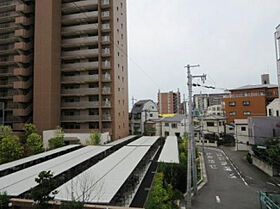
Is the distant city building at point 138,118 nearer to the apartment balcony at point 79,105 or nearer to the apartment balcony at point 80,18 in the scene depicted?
the apartment balcony at point 79,105

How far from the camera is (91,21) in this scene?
28.8 meters

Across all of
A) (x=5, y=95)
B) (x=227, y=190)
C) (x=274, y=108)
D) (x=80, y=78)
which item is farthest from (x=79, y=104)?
(x=274, y=108)

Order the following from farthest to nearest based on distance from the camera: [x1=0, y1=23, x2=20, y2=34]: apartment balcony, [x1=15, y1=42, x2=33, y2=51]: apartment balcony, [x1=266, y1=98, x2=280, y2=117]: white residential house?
[x1=0, y1=23, x2=20, y2=34]: apartment balcony
[x1=266, y1=98, x2=280, y2=117]: white residential house
[x1=15, y1=42, x2=33, y2=51]: apartment balcony

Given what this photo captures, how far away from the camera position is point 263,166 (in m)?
19.7

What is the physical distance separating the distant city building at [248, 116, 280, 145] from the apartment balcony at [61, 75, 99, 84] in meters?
21.5

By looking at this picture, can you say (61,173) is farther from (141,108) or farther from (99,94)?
(141,108)

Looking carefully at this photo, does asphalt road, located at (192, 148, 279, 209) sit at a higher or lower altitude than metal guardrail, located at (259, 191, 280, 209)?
lower

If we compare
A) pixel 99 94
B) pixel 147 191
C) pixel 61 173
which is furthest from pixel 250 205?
pixel 99 94

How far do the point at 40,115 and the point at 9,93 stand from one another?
25.9 ft

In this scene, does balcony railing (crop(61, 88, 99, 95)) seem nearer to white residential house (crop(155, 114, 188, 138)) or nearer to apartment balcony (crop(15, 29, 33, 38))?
apartment balcony (crop(15, 29, 33, 38))

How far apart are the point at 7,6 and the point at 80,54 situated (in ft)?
45.5

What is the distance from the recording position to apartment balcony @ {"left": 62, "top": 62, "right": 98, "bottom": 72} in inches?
1078

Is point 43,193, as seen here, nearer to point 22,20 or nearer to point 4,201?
point 4,201

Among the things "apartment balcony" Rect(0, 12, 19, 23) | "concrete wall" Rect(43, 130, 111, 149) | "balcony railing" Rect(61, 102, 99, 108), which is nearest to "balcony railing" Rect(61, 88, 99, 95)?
"balcony railing" Rect(61, 102, 99, 108)
